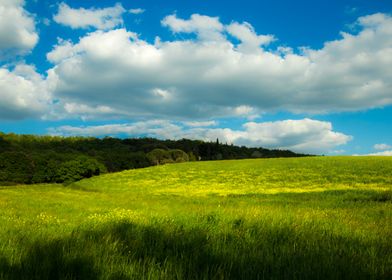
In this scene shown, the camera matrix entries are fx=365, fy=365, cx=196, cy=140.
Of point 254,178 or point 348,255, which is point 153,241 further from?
point 254,178

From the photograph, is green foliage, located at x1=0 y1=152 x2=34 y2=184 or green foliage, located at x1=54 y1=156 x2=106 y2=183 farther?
green foliage, located at x1=0 y1=152 x2=34 y2=184

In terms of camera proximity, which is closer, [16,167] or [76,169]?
[76,169]

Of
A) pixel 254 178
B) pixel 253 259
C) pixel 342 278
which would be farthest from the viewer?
pixel 254 178

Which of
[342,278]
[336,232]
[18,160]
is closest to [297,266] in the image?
[342,278]

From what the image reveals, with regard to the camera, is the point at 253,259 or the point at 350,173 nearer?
the point at 253,259

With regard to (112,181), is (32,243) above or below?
above

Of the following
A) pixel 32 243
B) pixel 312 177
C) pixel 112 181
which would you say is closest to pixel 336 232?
pixel 32 243

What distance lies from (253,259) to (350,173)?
202ft

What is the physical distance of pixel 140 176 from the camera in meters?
80.1

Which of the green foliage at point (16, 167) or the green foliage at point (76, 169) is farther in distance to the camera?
the green foliage at point (16, 167)

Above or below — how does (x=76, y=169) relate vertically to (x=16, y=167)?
above

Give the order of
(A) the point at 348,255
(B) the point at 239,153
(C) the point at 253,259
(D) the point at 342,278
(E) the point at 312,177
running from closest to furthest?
(D) the point at 342,278 < (C) the point at 253,259 < (A) the point at 348,255 < (E) the point at 312,177 < (B) the point at 239,153

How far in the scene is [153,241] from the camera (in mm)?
6156

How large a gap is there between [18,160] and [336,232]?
393 feet
